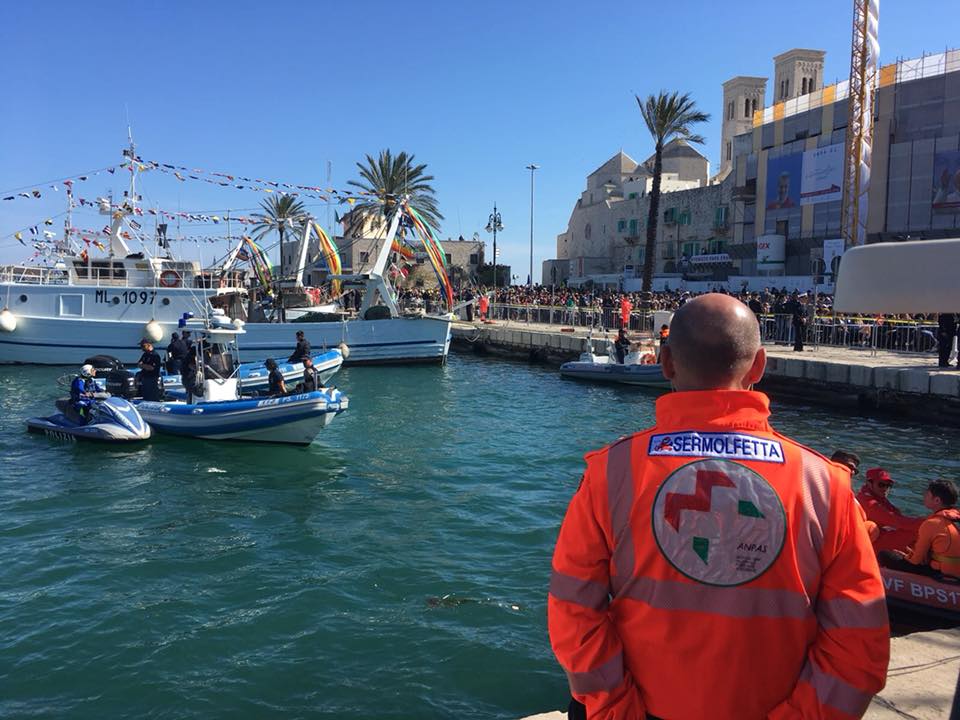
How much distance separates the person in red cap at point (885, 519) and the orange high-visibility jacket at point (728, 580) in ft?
21.9

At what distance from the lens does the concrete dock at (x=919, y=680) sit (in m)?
4.28

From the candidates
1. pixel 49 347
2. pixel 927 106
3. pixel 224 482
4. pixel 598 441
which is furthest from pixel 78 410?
pixel 927 106

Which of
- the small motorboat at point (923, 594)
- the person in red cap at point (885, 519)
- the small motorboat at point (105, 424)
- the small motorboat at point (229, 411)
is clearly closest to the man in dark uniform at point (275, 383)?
the small motorboat at point (229, 411)

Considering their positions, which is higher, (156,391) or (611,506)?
(611,506)

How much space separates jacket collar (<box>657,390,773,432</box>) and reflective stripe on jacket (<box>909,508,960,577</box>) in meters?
6.27

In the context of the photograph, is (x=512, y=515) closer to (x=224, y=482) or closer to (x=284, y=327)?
(x=224, y=482)

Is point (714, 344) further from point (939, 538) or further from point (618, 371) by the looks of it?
point (618, 371)

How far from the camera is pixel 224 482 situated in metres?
13.4

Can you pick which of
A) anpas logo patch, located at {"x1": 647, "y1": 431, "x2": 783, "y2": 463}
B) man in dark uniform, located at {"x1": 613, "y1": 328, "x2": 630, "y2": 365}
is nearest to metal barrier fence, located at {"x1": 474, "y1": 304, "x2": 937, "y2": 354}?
man in dark uniform, located at {"x1": 613, "y1": 328, "x2": 630, "y2": 365}

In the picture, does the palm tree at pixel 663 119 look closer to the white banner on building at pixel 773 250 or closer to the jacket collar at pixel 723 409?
the white banner on building at pixel 773 250

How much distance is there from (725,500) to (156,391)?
1722 cm

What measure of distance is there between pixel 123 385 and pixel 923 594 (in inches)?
634

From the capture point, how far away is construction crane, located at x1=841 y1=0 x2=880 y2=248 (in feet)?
148

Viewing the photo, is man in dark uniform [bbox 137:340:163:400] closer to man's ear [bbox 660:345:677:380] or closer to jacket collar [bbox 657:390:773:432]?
man's ear [bbox 660:345:677:380]
